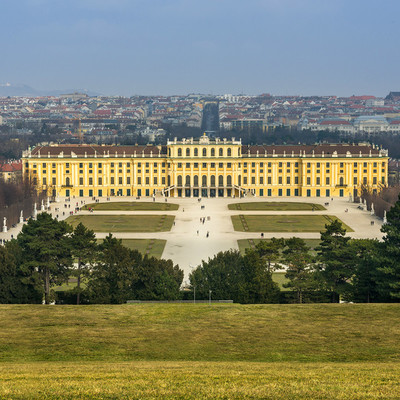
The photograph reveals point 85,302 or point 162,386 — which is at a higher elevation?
point 162,386

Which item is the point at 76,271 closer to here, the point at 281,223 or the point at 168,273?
the point at 168,273

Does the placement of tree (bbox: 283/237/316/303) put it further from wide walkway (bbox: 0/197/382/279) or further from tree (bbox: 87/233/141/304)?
wide walkway (bbox: 0/197/382/279)

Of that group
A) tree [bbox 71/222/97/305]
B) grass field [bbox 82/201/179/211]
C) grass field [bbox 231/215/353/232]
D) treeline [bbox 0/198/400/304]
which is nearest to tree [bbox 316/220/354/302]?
treeline [bbox 0/198/400/304]

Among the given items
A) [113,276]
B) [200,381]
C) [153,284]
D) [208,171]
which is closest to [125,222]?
[208,171]

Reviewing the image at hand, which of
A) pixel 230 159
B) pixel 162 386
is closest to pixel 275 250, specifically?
pixel 162 386

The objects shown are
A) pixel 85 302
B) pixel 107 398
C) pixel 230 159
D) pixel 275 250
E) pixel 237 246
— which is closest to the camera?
pixel 107 398

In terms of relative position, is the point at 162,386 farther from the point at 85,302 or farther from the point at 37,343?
the point at 85,302

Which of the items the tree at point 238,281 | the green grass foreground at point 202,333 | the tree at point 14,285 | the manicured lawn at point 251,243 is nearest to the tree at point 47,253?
the tree at point 14,285
